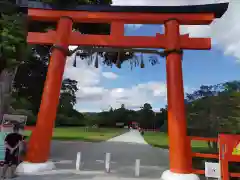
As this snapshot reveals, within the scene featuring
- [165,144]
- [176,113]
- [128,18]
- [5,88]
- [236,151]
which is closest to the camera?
[236,151]

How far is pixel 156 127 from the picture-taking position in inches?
2361

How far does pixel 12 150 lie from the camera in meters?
6.75

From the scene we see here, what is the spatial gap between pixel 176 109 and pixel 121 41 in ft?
9.17

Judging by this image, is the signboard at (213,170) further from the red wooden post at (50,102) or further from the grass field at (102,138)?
the grass field at (102,138)

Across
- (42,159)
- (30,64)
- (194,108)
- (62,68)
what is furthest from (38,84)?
(194,108)

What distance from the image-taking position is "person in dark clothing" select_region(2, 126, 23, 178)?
6.70 meters

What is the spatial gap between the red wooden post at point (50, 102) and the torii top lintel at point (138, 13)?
42cm

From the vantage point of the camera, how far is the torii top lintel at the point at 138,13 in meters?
8.46

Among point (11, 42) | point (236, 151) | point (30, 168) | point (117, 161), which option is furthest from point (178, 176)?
point (11, 42)

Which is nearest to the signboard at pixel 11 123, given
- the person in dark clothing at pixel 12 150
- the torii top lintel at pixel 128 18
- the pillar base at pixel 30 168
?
the person in dark clothing at pixel 12 150

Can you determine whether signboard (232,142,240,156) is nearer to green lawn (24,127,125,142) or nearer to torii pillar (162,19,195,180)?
torii pillar (162,19,195,180)

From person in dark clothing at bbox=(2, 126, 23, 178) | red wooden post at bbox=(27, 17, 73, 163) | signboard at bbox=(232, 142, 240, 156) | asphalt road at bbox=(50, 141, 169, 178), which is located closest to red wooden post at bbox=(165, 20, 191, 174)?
asphalt road at bbox=(50, 141, 169, 178)

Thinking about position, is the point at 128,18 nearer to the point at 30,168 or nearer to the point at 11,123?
the point at 11,123

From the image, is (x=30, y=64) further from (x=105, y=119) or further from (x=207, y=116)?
(x=105, y=119)
